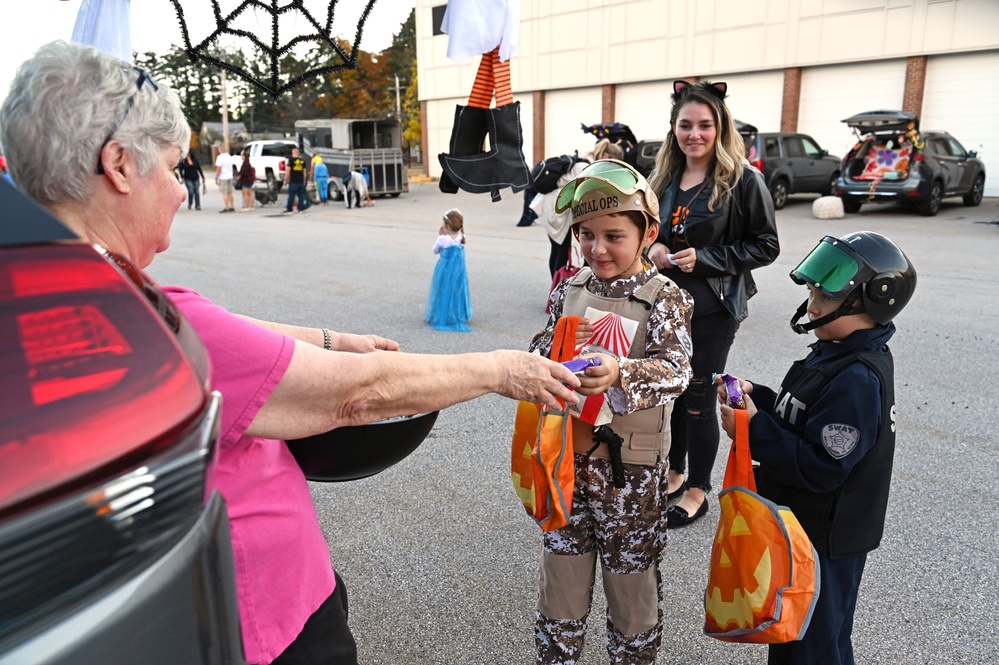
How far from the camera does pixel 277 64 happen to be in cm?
242

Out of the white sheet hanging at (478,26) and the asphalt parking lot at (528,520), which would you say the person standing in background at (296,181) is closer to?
the asphalt parking lot at (528,520)

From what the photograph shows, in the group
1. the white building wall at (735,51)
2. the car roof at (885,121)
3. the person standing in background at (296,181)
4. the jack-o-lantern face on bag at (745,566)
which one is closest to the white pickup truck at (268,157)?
the person standing in background at (296,181)

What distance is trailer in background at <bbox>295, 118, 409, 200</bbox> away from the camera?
78.6ft

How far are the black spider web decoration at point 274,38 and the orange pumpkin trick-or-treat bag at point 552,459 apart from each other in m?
1.19

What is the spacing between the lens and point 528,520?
12.0ft

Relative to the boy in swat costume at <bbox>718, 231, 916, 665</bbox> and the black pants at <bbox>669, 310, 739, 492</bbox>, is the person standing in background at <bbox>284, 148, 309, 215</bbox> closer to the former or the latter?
the black pants at <bbox>669, 310, 739, 492</bbox>

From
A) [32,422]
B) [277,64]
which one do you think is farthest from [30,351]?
[277,64]

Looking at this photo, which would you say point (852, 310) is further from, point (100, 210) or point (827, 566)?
point (100, 210)

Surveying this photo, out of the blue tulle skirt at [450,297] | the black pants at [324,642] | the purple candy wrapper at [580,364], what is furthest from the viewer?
the blue tulle skirt at [450,297]

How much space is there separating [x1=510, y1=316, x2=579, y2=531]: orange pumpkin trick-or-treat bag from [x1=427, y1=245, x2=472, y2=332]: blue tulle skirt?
16.9ft

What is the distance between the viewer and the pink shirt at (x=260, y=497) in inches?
49.8

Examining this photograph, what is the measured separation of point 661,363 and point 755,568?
0.64 meters

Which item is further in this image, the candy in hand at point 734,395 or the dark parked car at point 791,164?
the dark parked car at point 791,164

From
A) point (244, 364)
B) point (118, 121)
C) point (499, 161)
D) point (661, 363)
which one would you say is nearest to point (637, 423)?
point (661, 363)
